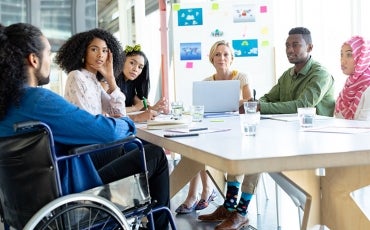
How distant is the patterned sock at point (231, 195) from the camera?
2.59 metres

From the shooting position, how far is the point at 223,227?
251 centimetres

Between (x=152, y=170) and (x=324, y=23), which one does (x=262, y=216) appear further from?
(x=324, y=23)

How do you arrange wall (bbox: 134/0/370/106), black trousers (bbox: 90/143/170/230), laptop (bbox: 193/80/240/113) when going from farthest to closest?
wall (bbox: 134/0/370/106), laptop (bbox: 193/80/240/113), black trousers (bbox: 90/143/170/230)

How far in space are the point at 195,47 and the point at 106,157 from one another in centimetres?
288

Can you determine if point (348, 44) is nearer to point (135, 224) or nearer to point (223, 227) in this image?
point (223, 227)

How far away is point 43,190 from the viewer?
1.34 meters

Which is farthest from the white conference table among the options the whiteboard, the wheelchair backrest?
the whiteboard

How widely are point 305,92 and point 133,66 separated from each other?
1.31m

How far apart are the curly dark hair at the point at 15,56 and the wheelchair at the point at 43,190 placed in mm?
138

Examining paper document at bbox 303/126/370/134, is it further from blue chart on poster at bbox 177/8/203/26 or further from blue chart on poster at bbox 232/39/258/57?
blue chart on poster at bbox 177/8/203/26

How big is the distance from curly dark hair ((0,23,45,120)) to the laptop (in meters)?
1.37

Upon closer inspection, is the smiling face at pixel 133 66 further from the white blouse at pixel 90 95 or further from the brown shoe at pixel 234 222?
the brown shoe at pixel 234 222

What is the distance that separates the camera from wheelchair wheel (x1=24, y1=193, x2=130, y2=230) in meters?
1.25

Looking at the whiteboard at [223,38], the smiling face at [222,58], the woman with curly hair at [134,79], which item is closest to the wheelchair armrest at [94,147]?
the woman with curly hair at [134,79]
